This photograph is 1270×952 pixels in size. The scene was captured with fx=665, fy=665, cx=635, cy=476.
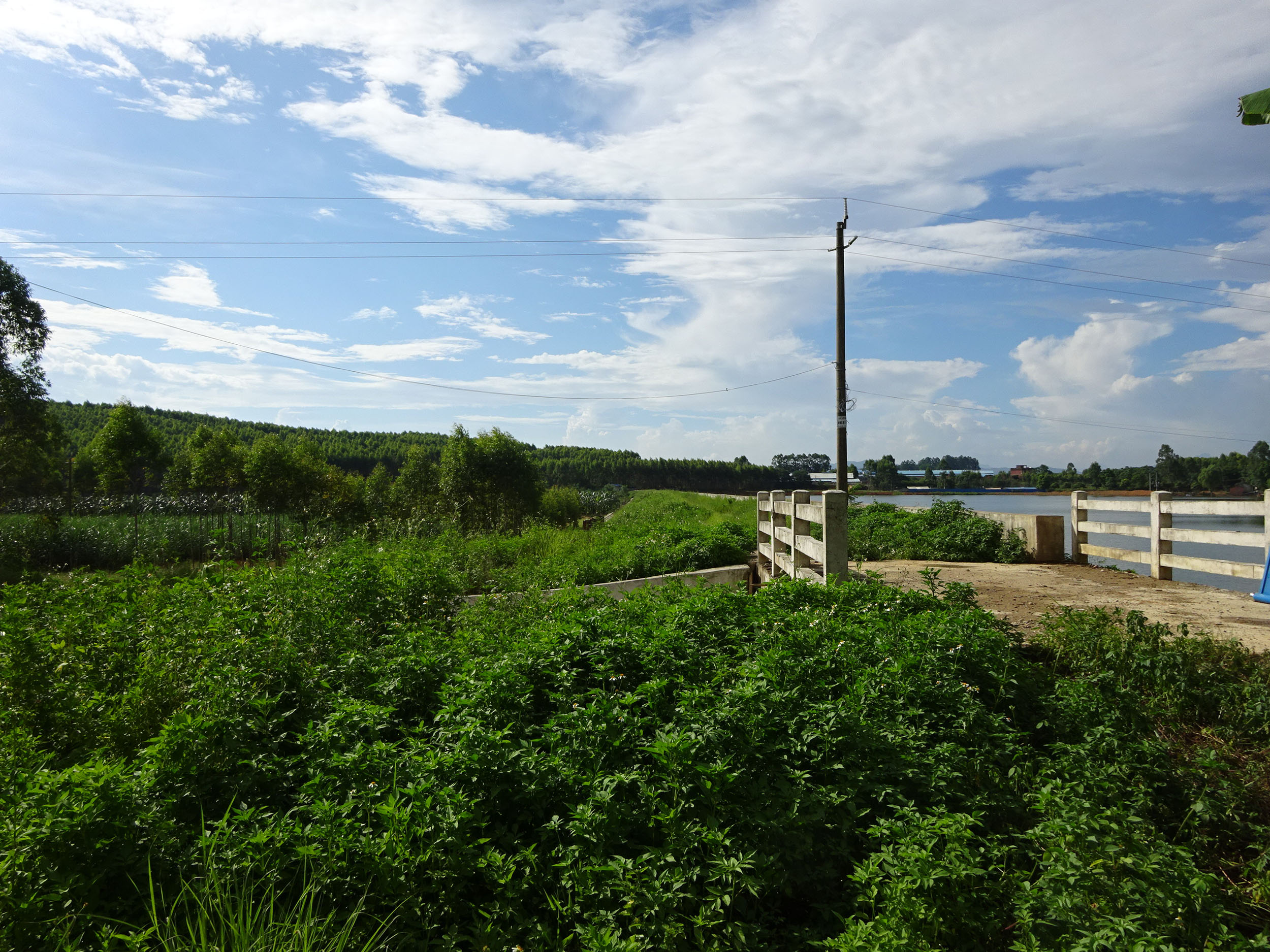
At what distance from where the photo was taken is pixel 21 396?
29.0m

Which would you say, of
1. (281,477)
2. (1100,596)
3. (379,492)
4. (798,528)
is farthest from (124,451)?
(1100,596)

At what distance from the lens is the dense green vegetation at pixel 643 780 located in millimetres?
2873

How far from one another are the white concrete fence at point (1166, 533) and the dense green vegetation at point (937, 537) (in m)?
1.17

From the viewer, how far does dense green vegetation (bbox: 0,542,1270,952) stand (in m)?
2.87

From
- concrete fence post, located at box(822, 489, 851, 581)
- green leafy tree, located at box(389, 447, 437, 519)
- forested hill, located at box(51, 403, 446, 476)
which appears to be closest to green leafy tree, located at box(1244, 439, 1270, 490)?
concrete fence post, located at box(822, 489, 851, 581)

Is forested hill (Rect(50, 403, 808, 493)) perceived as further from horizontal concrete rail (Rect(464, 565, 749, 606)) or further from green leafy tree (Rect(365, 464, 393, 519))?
horizontal concrete rail (Rect(464, 565, 749, 606))

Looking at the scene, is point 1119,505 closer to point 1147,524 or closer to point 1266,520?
point 1147,524

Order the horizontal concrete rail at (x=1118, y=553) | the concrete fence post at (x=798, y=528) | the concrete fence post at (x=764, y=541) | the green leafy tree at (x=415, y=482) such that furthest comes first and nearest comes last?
the green leafy tree at (x=415, y=482) < the concrete fence post at (x=764, y=541) < the horizontal concrete rail at (x=1118, y=553) < the concrete fence post at (x=798, y=528)

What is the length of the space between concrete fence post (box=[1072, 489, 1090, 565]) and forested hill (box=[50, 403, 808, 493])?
46.0 metres

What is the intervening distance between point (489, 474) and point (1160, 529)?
29.3m

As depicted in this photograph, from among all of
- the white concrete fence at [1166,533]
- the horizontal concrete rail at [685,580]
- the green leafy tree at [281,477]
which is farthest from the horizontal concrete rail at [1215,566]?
the green leafy tree at [281,477]

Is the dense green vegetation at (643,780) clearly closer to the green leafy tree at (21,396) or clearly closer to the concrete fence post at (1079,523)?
the concrete fence post at (1079,523)

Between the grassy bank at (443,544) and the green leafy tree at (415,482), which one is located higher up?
the green leafy tree at (415,482)

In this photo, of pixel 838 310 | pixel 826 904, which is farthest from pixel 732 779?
pixel 838 310
